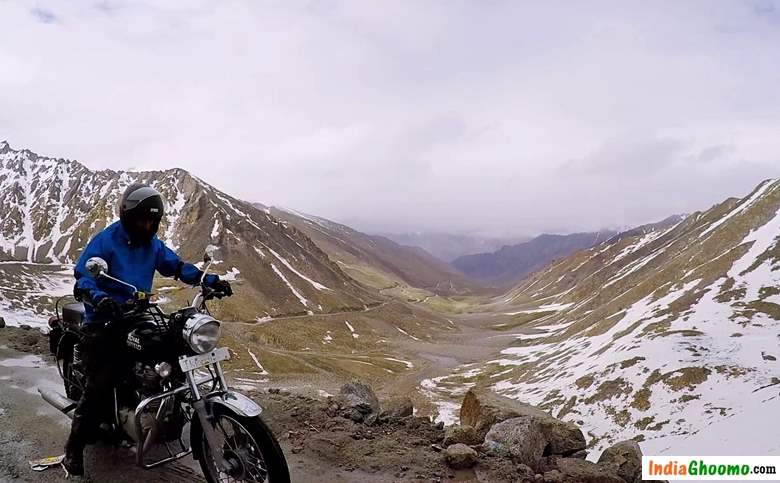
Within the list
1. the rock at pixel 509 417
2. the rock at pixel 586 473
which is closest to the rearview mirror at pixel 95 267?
the rock at pixel 586 473

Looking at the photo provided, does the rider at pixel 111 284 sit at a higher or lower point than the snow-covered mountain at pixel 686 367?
higher

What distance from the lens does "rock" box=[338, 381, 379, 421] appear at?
9.63 meters

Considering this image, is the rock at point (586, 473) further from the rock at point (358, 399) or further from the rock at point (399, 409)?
the rock at point (358, 399)

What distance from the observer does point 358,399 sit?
400 inches

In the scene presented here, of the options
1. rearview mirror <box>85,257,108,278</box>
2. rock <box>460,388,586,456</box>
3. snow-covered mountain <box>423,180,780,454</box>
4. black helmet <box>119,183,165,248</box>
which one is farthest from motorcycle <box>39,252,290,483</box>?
snow-covered mountain <box>423,180,780,454</box>

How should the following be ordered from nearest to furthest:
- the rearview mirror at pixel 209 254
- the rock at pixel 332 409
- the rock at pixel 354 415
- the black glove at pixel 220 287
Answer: the rearview mirror at pixel 209 254
the black glove at pixel 220 287
the rock at pixel 354 415
the rock at pixel 332 409

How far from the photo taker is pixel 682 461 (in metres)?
8.83

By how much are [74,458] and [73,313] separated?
2.18 m

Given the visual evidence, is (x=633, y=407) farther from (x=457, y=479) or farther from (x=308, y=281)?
(x=308, y=281)

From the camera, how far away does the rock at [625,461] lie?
7785mm

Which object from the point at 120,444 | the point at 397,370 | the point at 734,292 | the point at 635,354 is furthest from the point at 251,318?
the point at 120,444

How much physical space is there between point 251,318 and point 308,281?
4034 cm

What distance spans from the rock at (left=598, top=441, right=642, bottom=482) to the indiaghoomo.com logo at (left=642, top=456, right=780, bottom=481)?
0.11 meters

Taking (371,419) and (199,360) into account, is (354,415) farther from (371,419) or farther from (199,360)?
(199,360)
